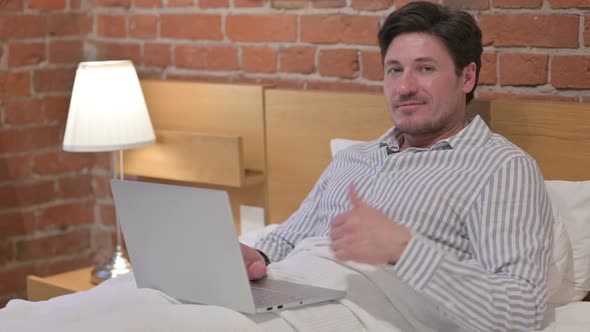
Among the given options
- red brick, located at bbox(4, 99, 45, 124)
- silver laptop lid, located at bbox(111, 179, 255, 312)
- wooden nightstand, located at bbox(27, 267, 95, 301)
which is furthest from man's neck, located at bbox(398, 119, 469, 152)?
red brick, located at bbox(4, 99, 45, 124)

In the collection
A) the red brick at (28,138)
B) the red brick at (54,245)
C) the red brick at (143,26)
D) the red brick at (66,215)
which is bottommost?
the red brick at (54,245)

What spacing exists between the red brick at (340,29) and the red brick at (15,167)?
43.5 inches

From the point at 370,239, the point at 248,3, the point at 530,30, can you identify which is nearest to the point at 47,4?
the point at 248,3

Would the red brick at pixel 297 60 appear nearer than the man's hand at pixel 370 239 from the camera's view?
No

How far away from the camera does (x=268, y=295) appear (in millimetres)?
1732

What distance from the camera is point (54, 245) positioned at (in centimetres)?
329

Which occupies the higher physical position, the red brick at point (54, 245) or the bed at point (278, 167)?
the bed at point (278, 167)

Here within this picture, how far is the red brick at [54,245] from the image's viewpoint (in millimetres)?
3186

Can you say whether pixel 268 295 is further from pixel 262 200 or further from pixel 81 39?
pixel 81 39

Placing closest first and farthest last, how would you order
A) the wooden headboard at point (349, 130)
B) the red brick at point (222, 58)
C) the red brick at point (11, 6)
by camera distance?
the wooden headboard at point (349, 130) < the red brick at point (222, 58) < the red brick at point (11, 6)

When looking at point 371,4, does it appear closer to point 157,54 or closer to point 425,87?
point 425,87

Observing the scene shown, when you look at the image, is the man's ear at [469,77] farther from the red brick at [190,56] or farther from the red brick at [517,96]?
the red brick at [190,56]

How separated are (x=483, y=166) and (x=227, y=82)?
51.5 inches

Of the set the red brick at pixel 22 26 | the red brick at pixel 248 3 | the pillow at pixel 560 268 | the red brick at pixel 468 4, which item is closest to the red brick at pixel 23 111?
the red brick at pixel 22 26
